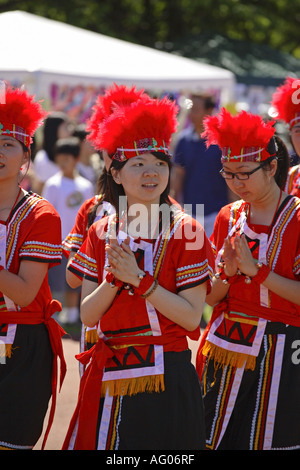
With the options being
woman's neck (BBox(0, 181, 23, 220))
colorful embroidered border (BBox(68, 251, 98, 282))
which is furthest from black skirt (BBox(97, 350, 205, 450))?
woman's neck (BBox(0, 181, 23, 220))

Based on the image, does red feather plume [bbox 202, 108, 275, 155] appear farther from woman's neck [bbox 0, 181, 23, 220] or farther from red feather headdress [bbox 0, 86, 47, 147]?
Answer: woman's neck [bbox 0, 181, 23, 220]

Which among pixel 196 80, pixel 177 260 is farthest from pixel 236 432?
pixel 196 80

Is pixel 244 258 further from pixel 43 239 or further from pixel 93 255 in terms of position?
pixel 43 239

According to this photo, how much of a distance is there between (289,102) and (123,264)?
76.8 inches

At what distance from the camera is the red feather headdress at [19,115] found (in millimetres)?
3496

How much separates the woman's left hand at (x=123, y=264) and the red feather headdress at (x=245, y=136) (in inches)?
34.2

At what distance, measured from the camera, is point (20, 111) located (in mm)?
3535

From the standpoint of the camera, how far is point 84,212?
4172 millimetres

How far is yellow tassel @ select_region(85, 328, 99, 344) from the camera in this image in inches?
146

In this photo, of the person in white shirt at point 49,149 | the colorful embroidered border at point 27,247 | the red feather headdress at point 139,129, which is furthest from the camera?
the person in white shirt at point 49,149

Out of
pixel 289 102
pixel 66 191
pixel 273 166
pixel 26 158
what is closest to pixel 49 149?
pixel 66 191

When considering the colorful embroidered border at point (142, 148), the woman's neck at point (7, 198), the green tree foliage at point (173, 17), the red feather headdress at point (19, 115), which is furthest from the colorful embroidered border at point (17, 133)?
the green tree foliage at point (173, 17)

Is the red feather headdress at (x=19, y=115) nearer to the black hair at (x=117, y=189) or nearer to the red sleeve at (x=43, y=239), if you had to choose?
the red sleeve at (x=43, y=239)

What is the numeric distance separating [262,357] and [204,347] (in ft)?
1.08
